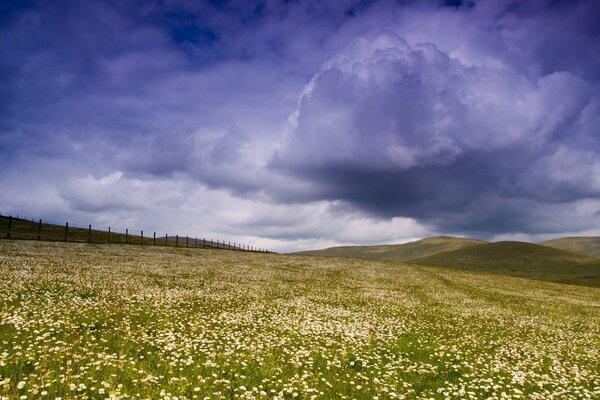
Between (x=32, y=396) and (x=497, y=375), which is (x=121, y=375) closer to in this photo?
(x=32, y=396)

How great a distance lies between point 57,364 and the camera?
1163 cm

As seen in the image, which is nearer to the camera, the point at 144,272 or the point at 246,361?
the point at 246,361

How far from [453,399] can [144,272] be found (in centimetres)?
3227

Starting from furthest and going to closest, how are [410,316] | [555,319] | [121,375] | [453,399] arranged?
1. [555,319]
2. [410,316]
3. [453,399]
4. [121,375]

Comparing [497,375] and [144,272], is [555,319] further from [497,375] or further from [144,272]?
[144,272]

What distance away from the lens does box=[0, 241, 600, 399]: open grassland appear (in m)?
11.3

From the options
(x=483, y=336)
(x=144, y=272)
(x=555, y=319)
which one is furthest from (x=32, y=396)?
(x=555, y=319)

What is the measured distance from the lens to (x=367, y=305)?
A: 3047 centimetres

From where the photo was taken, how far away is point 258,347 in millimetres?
15375

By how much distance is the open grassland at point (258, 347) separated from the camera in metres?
11.3

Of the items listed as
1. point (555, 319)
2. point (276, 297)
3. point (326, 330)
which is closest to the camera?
point (326, 330)

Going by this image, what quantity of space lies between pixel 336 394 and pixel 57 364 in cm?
812

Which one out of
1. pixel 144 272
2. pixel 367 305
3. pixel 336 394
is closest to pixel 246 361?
pixel 336 394

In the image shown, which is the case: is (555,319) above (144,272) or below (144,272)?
below
